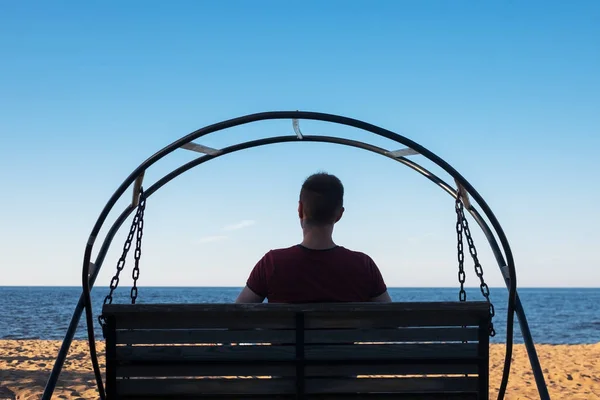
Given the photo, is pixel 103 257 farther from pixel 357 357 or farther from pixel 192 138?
pixel 357 357

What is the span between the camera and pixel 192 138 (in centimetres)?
393

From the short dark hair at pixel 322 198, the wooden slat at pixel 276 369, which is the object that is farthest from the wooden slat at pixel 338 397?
the short dark hair at pixel 322 198

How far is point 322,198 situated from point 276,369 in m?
0.89

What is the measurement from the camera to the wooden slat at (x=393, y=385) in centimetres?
325

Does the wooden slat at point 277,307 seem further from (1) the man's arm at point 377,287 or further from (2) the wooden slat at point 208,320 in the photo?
(1) the man's arm at point 377,287

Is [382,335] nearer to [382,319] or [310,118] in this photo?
[382,319]

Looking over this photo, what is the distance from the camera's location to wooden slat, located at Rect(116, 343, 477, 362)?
10.6 feet

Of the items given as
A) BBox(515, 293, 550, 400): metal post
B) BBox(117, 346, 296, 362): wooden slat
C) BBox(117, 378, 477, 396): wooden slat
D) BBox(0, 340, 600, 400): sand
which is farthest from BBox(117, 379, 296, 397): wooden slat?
BBox(0, 340, 600, 400): sand

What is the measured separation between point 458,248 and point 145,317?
2.09 m

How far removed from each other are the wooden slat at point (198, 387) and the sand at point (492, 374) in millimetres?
5145

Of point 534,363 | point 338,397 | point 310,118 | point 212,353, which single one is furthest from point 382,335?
point 534,363

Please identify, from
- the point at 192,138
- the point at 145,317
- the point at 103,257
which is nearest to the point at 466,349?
the point at 145,317

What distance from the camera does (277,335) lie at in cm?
322

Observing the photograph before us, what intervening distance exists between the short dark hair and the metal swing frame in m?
0.40
